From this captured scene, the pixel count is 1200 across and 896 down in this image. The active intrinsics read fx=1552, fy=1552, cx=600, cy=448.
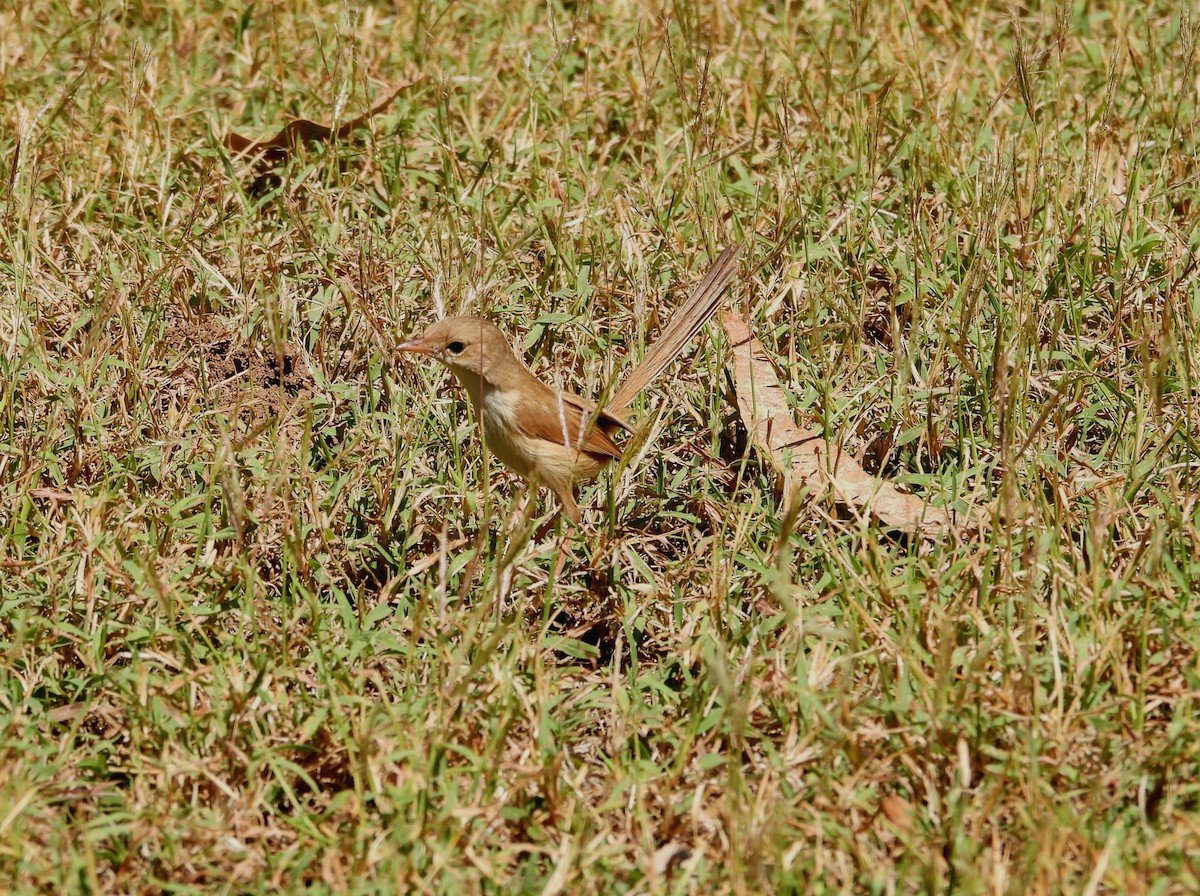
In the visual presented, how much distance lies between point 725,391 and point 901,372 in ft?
1.90

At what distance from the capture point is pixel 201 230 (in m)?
5.75

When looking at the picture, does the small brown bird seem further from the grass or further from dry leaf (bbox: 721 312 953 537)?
dry leaf (bbox: 721 312 953 537)

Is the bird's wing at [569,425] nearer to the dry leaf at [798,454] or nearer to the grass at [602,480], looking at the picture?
the grass at [602,480]

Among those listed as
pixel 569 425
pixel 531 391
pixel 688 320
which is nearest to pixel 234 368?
pixel 531 391

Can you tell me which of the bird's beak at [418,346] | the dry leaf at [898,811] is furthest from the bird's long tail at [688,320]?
the dry leaf at [898,811]

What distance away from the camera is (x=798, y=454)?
4.88 m

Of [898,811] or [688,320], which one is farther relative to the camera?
[688,320]

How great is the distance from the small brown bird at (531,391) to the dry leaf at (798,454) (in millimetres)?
321

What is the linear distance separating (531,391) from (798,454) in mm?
862

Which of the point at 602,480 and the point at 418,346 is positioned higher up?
the point at 418,346

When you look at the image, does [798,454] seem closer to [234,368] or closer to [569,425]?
[569,425]

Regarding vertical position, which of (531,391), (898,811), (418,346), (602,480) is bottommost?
(602,480)

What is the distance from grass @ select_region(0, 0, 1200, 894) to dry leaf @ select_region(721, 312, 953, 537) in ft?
0.23

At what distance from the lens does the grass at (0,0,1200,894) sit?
3555 millimetres
